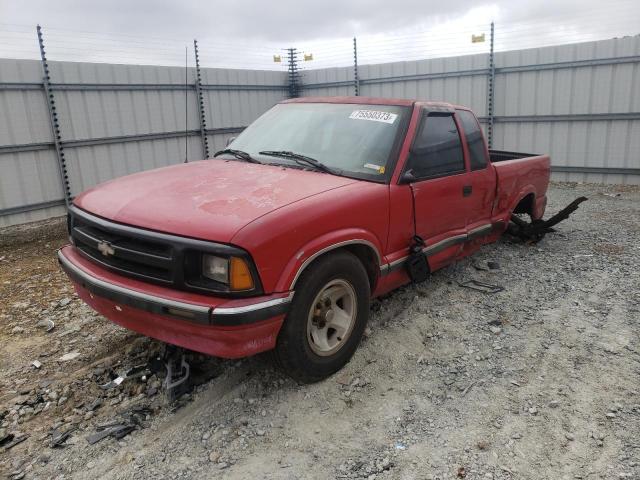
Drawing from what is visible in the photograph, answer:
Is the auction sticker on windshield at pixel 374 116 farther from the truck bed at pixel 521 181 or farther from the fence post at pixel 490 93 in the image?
the fence post at pixel 490 93

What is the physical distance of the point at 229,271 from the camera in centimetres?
266

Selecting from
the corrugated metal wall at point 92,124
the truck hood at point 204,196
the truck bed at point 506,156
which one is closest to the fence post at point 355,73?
the corrugated metal wall at point 92,124

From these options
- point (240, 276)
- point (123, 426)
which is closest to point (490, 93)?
point (240, 276)

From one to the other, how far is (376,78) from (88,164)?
695 cm

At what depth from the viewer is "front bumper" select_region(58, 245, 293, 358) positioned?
264 cm

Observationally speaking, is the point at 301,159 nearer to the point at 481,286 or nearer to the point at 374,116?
the point at 374,116

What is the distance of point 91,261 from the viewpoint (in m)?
3.23

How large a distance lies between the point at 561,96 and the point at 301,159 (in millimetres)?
8722

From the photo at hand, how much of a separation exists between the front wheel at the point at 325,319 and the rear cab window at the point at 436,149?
1.08 metres

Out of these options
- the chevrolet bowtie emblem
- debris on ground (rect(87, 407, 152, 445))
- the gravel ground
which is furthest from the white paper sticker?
debris on ground (rect(87, 407, 152, 445))

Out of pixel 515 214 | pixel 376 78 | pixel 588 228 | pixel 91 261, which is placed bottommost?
pixel 588 228

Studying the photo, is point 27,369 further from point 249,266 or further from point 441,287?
point 441,287

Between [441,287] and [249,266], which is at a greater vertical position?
[249,266]

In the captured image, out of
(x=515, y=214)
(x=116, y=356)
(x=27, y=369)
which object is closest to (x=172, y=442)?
(x=116, y=356)
